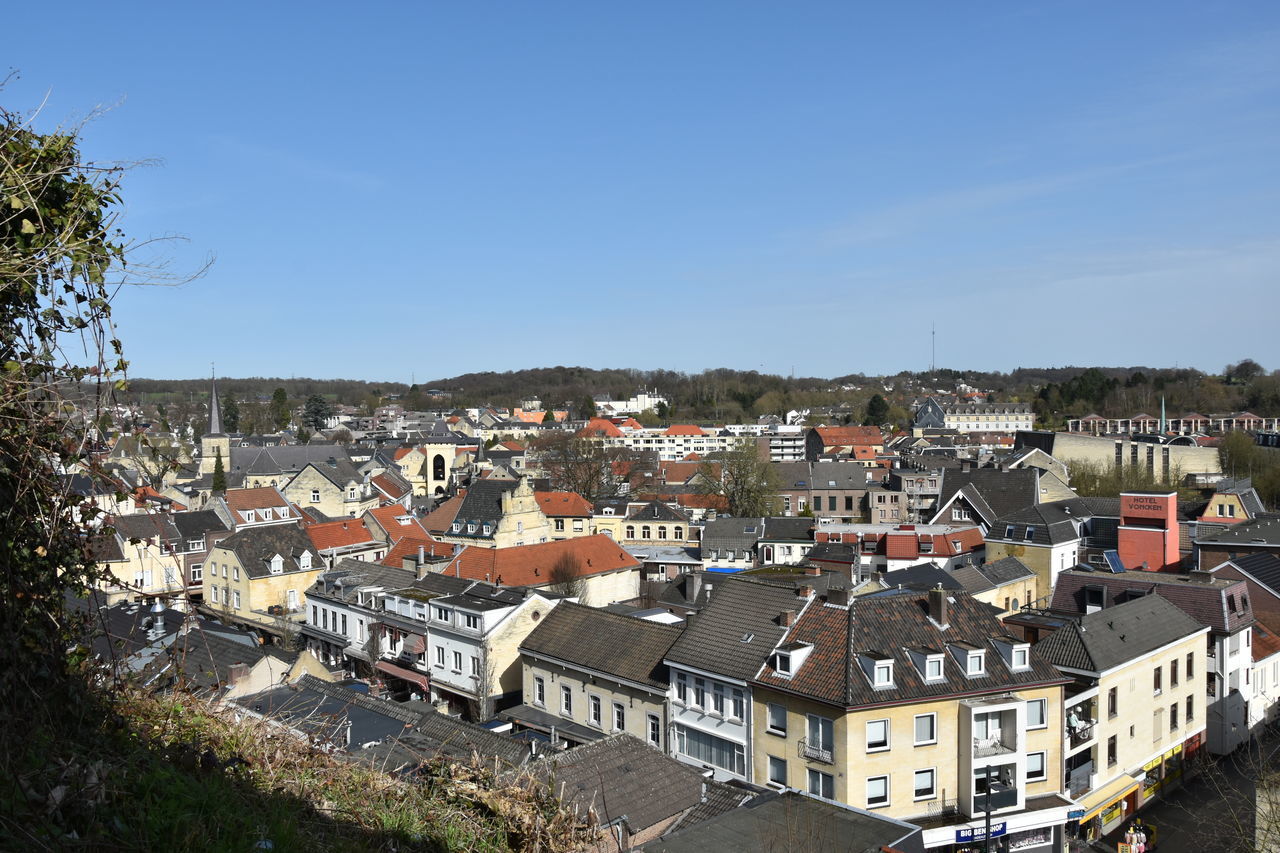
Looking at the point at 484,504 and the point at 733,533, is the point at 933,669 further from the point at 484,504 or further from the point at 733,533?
the point at 733,533

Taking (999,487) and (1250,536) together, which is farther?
(999,487)

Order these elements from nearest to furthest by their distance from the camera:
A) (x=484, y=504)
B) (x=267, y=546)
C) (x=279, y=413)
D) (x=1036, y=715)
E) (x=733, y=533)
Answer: (x=1036, y=715)
(x=267, y=546)
(x=484, y=504)
(x=733, y=533)
(x=279, y=413)

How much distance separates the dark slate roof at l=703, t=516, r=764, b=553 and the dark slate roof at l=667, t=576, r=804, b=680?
2552 centimetres

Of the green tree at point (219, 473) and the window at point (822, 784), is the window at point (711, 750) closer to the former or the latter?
the window at point (822, 784)

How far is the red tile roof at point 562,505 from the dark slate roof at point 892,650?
3353cm

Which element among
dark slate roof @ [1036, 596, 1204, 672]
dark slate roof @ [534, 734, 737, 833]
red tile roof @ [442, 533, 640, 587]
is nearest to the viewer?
dark slate roof @ [534, 734, 737, 833]

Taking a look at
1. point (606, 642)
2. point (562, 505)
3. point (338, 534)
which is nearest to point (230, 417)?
point (562, 505)

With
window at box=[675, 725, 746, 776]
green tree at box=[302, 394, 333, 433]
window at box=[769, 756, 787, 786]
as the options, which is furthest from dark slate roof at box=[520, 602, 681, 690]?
green tree at box=[302, 394, 333, 433]

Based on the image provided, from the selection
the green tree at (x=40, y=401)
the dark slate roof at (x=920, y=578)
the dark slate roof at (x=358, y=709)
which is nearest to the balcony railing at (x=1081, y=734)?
the dark slate roof at (x=920, y=578)

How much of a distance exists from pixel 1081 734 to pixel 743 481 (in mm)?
38468

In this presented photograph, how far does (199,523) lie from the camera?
4238cm

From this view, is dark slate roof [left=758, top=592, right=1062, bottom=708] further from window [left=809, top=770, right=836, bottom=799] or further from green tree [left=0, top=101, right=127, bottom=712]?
green tree [left=0, top=101, right=127, bottom=712]

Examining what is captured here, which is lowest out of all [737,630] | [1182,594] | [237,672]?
[1182,594]

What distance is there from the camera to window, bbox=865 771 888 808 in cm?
1723
